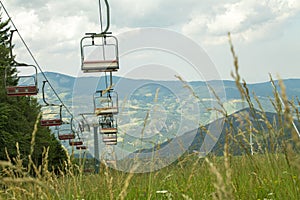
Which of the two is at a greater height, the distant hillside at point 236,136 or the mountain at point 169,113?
the mountain at point 169,113

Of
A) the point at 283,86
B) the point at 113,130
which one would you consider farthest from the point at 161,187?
the point at 113,130

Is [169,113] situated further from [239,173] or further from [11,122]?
[11,122]

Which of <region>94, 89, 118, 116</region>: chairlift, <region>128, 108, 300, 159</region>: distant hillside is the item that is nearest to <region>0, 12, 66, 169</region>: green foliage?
<region>94, 89, 118, 116</region>: chairlift

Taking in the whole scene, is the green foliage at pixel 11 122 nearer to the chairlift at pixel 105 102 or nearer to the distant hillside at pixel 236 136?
the chairlift at pixel 105 102

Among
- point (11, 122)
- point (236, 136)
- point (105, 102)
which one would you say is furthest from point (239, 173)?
point (11, 122)

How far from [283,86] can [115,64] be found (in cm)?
948

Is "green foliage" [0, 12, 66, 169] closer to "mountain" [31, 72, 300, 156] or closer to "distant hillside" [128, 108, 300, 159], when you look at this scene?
"mountain" [31, 72, 300, 156]

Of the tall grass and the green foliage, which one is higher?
the green foliage

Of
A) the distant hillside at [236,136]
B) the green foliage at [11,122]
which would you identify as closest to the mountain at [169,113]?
the distant hillside at [236,136]

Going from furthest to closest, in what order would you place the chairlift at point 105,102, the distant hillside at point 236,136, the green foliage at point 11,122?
the green foliage at point 11,122 → the chairlift at point 105,102 → the distant hillside at point 236,136

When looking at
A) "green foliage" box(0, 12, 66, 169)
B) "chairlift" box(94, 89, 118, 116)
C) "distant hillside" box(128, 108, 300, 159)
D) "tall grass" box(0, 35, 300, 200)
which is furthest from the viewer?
"green foliage" box(0, 12, 66, 169)

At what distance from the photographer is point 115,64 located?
10461 millimetres

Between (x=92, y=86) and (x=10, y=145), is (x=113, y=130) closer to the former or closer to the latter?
(x=92, y=86)

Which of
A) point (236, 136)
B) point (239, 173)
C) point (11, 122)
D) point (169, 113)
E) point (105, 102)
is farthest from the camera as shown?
point (11, 122)
